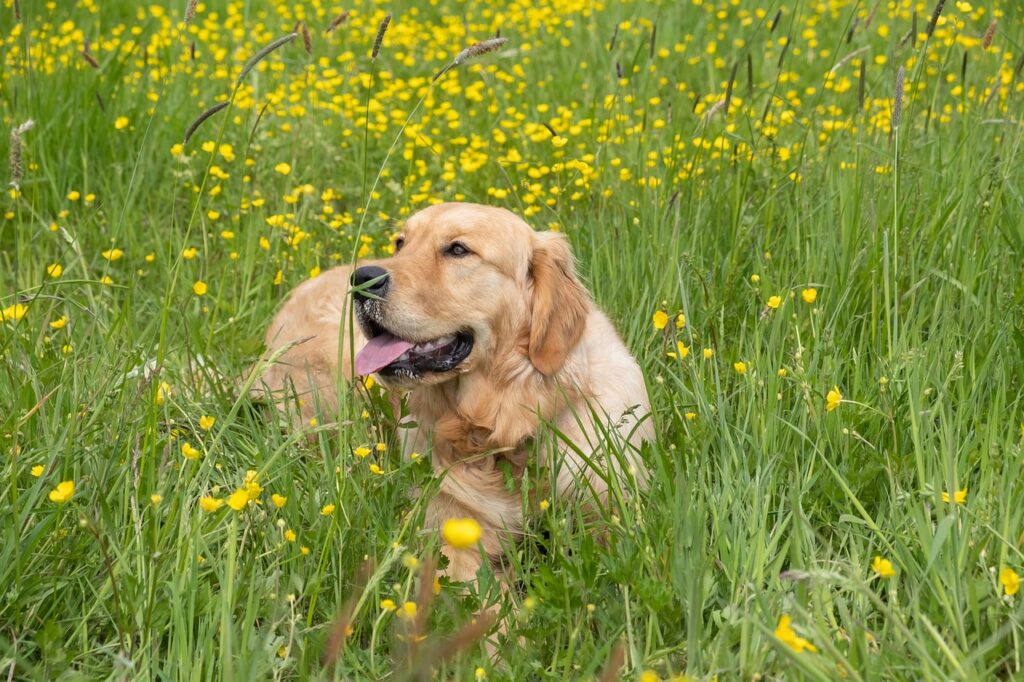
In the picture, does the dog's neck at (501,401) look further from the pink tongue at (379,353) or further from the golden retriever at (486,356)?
the pink tongue at (379,353)

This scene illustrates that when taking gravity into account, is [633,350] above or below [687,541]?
below

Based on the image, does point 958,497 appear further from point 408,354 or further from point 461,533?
point 408,354

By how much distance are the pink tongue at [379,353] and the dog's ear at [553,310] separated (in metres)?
0.36

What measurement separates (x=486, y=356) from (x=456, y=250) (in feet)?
1.04

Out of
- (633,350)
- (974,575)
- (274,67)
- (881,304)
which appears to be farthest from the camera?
(274,67)

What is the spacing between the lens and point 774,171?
11.2 ft

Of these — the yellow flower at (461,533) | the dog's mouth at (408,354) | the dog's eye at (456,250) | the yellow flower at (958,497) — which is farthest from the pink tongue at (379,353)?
the yellow flower at (461,533)

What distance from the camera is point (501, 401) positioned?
2.81 meters

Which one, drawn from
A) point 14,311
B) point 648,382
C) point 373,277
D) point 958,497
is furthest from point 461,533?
point 14,311

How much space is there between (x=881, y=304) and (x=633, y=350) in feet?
2.40

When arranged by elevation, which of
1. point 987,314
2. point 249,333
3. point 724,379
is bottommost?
point 249,333

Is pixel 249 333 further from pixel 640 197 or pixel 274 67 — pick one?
pixel 274 67

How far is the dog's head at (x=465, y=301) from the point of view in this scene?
2730mm

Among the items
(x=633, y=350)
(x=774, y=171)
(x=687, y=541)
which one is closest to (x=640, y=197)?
(x=774, y=171)
